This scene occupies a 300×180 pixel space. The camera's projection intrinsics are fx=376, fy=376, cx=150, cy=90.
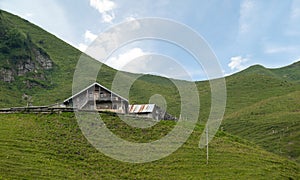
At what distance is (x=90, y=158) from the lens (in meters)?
42.5

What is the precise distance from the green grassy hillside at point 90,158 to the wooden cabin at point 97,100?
1201 centimetres

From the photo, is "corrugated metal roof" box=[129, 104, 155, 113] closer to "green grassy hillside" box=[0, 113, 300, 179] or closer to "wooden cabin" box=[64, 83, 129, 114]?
"wooden cabin" box=[64, 83, 129, 114]

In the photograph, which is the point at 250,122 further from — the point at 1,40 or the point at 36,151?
the point at 1,40

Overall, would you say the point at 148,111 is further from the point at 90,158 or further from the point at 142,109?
the point at 90,158

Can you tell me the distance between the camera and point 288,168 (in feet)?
161

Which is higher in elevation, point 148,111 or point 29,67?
point 29,67

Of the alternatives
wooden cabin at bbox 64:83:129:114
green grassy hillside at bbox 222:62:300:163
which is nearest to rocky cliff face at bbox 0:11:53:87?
green grassy hillside at bbox 222:62:300:163

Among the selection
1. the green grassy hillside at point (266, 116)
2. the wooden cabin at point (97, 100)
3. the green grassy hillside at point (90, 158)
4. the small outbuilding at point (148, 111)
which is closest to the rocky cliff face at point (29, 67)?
the green grassy hillside at point (266, 116)

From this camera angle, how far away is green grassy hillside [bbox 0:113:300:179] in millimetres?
37784

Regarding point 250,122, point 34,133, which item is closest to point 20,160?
point 34,133

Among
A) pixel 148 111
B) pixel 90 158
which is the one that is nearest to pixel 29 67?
pixel 148 111

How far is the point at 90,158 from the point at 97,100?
87.2ft

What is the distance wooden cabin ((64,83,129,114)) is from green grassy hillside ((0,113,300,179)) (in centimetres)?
1201

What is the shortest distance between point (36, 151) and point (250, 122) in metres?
80.1
